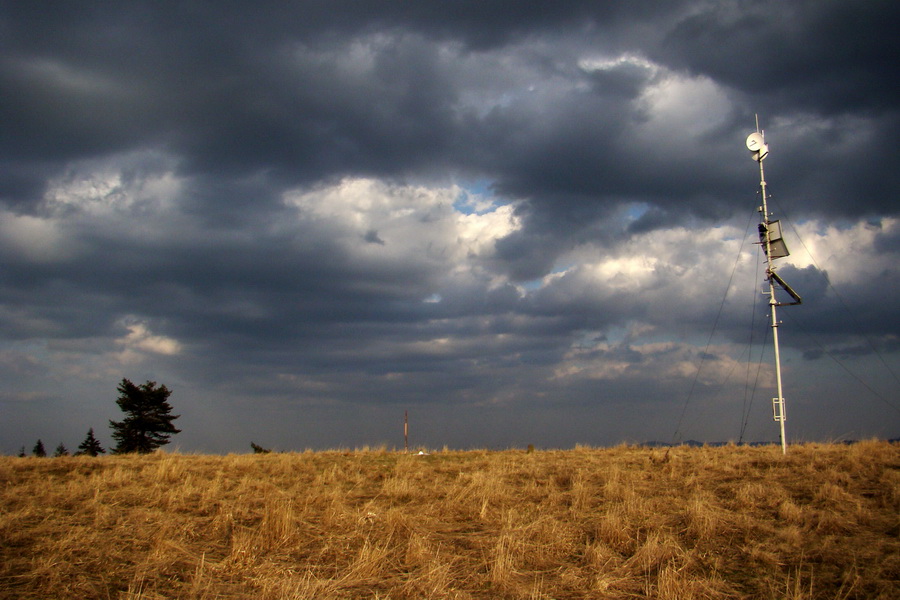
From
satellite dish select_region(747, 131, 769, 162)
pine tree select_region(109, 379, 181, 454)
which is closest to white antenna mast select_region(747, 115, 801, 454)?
satellite dish select_region(747, 131, 769, 162)

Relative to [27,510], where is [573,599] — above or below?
below

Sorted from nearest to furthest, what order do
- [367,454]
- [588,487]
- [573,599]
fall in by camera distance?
1. [573,599]
2. [588,487]
3. [367,454]

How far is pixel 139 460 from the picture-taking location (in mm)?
20094

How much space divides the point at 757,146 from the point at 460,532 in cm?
1958

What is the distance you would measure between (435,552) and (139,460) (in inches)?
565

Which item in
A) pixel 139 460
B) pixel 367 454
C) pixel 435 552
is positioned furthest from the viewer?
pixel 367 454

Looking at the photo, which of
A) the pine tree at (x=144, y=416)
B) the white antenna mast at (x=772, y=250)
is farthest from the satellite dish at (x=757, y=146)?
the pine tree at (x=144, y=416)

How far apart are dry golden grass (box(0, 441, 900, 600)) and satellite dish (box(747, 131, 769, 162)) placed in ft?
38.1

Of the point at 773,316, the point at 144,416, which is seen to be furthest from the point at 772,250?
the point at 144,416

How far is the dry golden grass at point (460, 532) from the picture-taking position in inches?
334

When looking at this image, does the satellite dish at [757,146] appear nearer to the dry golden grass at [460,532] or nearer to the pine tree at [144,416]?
the dry golden grass at [460,532]

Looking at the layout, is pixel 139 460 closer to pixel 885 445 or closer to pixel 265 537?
pixel 265 537

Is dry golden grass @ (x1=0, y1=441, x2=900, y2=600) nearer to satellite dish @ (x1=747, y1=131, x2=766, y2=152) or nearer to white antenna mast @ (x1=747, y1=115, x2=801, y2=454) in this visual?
white antenna mast @ (x1=747, y1=115, x2=801, y2=454)

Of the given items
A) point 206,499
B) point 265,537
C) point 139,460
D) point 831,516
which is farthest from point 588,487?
point 139,460
